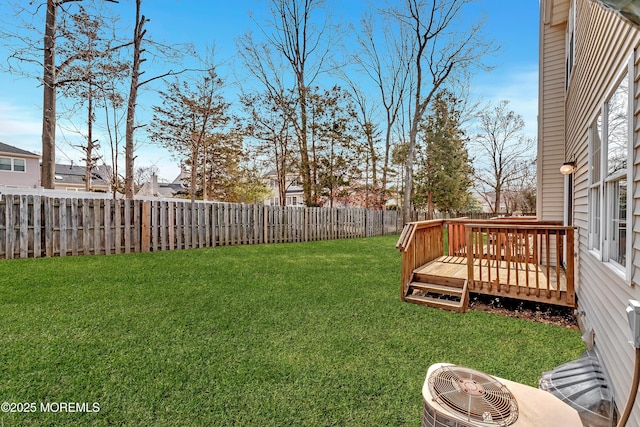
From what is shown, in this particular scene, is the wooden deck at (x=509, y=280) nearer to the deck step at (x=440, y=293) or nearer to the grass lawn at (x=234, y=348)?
the deck step at (x=440, y=293)

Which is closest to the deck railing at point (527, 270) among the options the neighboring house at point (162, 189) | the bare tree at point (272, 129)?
the bare tree at point (272, 129)

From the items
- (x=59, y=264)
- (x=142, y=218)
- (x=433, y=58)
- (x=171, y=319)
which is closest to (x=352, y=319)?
(x=171, y=319)

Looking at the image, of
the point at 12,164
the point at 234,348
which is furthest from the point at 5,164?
the point at 234,348

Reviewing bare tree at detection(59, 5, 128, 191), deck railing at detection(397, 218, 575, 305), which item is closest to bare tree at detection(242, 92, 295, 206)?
bare tree at detection(59, 5, 128, 191)

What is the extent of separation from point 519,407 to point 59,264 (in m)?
7.23

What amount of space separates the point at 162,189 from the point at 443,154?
28.7 metres

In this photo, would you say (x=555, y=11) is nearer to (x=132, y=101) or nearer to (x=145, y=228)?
(x=145, y=228)

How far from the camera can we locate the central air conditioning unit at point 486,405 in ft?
4.22

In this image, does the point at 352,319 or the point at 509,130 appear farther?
the point at 509,130

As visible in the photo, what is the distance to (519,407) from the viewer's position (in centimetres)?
137

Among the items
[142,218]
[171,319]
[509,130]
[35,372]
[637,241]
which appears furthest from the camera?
[509,130]

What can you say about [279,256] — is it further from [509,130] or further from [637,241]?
[509,130]

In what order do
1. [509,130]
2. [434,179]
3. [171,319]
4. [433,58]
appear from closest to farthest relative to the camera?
[171,319] → [433,58] → [434,179] → [509,130]

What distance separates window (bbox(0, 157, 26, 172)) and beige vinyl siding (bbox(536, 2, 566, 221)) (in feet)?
87.9
